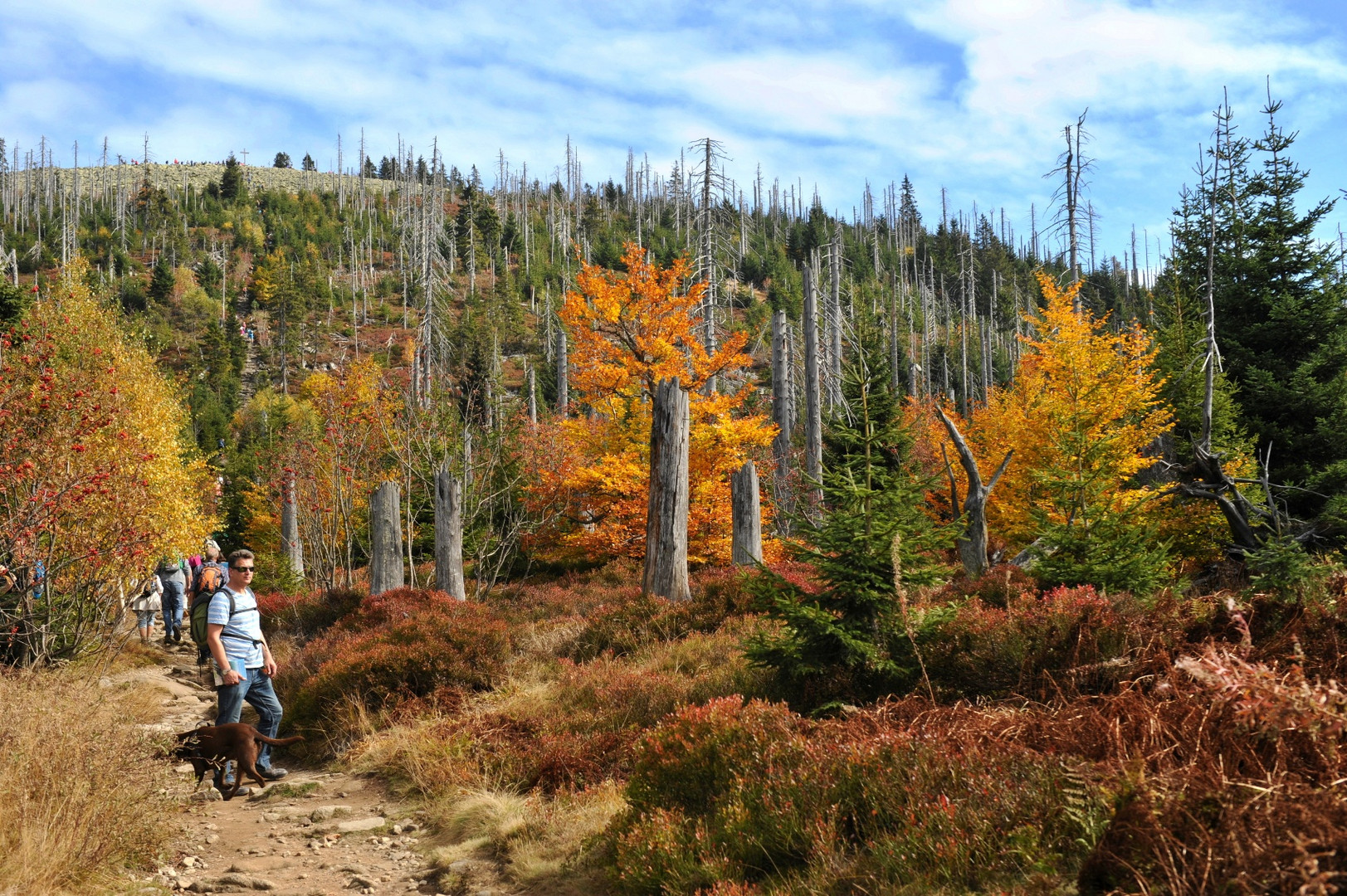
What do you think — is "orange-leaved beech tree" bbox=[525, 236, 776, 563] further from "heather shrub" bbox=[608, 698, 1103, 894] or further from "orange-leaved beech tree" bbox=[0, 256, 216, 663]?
"heather shrub" bbox=[608, 698, 1103, 894]

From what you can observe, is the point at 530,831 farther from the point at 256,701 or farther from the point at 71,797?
the point at 256,701

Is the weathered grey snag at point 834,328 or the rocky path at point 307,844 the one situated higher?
the weathered grey snag at point 834,328

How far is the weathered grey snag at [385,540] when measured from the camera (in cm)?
1274

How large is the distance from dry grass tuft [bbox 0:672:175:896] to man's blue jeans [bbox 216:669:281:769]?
70 cm

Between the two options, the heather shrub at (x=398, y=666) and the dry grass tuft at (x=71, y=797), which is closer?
the dry grass tuft at (x=71, y=797)

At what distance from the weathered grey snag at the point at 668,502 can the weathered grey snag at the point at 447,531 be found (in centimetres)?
316

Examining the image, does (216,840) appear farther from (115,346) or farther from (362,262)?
(362,262)

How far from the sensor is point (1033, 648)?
5.14 meters

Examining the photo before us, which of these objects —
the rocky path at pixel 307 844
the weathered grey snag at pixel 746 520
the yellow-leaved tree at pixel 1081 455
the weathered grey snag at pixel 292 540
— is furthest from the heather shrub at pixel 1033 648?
the weathered grey snag at pixel 292 540

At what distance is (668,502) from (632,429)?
6562 millimetres

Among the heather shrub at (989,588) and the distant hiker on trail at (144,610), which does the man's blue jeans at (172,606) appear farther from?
the heather shrub at (989,588)

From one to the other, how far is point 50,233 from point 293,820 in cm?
9650

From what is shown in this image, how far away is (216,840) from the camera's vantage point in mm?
5297

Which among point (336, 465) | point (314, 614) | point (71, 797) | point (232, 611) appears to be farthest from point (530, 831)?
point (336, 465)
